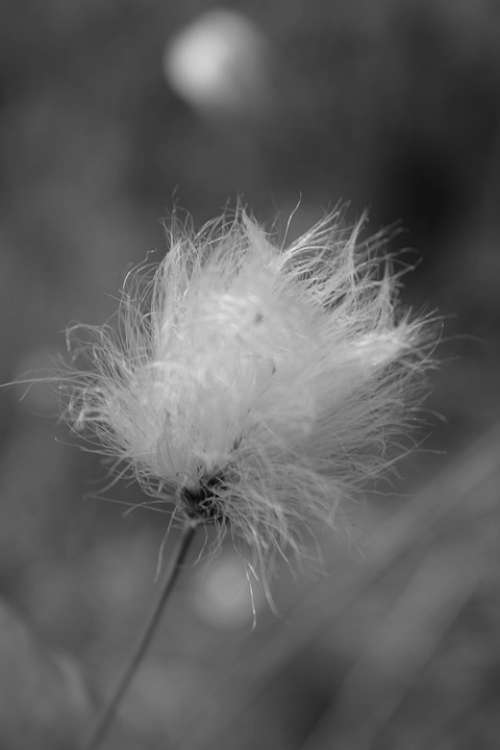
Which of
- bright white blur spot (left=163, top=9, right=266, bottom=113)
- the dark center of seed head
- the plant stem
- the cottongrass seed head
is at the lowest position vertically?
the plant stem

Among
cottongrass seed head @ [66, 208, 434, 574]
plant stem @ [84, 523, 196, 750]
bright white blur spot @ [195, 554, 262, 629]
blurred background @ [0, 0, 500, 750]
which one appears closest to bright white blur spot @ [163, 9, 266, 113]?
blurred background @ [0, 0, 500, 750]

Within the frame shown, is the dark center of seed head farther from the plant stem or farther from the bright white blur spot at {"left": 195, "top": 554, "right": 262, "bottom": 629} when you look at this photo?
the bright white blur spot at {"left": 195, "top": 554, "right": 262, "bottom": 629}

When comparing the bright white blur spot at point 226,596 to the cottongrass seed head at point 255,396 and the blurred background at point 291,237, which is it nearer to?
the blurred background at point 291,237

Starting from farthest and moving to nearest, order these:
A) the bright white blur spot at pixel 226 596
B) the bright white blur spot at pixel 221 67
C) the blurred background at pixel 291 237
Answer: the bright white blur spot at pixel 221 67 < the bright white blur spot at pixel 226 596 < the blurred background at pixel 291 237

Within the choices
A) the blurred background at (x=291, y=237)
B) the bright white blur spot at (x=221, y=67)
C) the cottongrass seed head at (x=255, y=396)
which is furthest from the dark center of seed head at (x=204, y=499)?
the bright white blur spot at (x=221, y=67)

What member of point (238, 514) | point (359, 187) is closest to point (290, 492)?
point (238, 514)

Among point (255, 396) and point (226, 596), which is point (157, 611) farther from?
point (226, 596)
